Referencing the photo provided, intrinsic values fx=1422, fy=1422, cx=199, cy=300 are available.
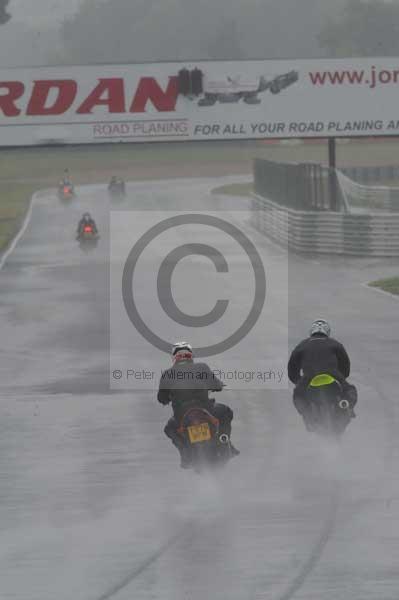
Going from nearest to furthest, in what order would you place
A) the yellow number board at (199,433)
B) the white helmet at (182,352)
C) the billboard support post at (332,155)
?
the yellow number board at (199,433)
the white helmet at (182,352)
the billboard support post at (332,155)

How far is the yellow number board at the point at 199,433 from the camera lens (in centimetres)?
1428

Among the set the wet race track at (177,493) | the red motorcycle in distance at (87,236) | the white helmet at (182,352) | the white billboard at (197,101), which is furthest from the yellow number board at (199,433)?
the red motorcycle in distance at (87,236)

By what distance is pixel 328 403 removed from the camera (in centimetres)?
1570

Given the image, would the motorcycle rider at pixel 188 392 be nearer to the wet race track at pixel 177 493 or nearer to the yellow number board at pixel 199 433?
the yellow number board at pixel 199 433

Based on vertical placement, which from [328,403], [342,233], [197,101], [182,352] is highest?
[197,101]

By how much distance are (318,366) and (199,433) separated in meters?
2.07

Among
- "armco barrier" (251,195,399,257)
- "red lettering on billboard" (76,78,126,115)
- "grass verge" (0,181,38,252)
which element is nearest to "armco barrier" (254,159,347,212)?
"armco barrier" (251,195,399,257)

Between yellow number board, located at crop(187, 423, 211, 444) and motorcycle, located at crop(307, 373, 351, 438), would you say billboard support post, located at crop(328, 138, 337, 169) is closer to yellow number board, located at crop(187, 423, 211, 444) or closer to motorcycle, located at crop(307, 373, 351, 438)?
motorcycle, located at crop(307, 373, 351, 438)

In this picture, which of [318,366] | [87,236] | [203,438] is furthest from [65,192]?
[203,438]

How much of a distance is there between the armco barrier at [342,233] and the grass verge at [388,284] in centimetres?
627

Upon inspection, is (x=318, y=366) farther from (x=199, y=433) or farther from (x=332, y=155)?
(x=332, y=155)

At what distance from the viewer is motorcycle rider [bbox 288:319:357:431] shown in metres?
15.7

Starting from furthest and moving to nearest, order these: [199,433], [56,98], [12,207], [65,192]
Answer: [65,192] → [12,207] → [56,98] → [199,433]

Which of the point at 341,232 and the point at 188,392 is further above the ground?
the point at 341,232
